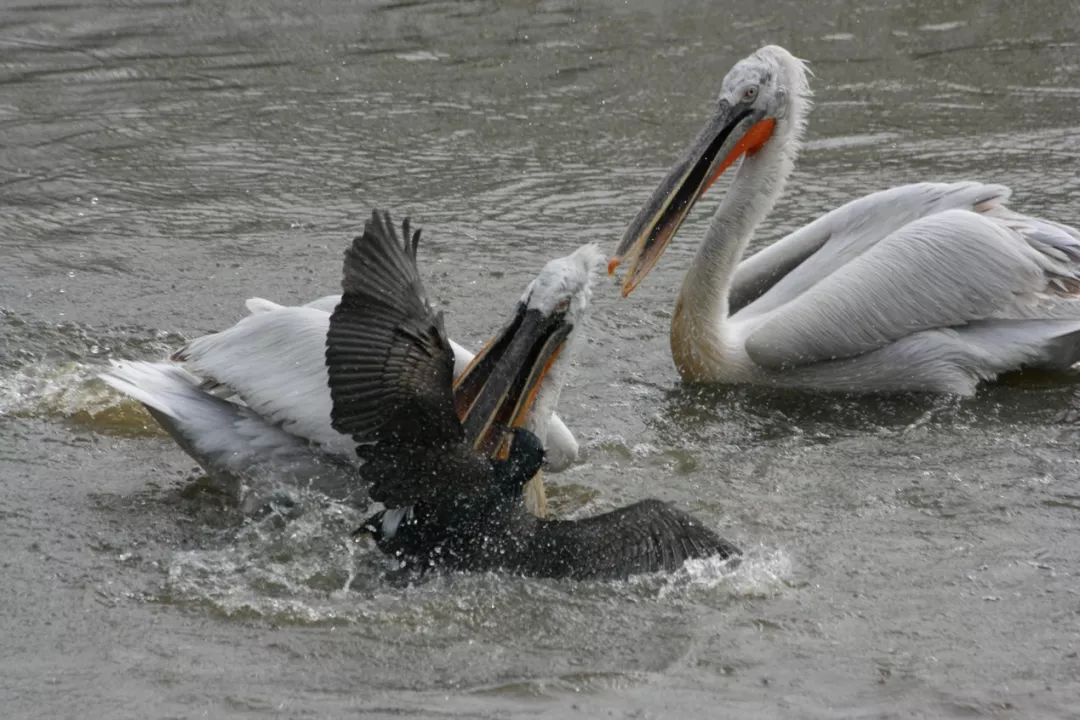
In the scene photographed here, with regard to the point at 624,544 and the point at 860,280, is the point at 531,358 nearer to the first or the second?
the point at 624,544

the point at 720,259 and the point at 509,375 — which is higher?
the point at 509,375

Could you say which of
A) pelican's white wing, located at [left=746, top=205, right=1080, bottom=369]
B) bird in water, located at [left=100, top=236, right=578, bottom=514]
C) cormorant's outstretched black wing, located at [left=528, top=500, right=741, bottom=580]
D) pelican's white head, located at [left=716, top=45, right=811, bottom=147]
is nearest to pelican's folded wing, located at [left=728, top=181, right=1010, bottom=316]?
pelican's white wing, located at [left=746, top=205, right=1080, bottom=369]

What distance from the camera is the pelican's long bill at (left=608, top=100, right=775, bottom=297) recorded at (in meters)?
4.59

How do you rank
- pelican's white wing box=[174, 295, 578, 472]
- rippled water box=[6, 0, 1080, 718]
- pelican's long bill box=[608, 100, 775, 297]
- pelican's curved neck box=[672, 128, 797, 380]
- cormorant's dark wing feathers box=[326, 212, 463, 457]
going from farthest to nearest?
pelican's curved neck box=[672, 128, 797, 380] < pelican's long bill box=[608, 100, 775, 297] < pelican's white wing box=[174, 295, 578, 472] < cormorant's dark wing feathers box=[326, 212, 463, 457] < rippled water box=[6, 0, 1080, 718]

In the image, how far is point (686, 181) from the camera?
4.74 metres

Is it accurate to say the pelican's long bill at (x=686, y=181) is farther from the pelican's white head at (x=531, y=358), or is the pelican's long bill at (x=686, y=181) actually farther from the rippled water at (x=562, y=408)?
the pelican's white head at (x=531, y=358)

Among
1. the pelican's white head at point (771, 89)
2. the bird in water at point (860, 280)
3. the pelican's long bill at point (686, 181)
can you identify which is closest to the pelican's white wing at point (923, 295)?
the bird in water at point (860, 280)

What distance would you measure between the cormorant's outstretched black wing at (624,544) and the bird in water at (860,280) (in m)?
1.26

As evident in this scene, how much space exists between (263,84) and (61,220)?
72.8 inches

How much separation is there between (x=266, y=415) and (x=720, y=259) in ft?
5.47

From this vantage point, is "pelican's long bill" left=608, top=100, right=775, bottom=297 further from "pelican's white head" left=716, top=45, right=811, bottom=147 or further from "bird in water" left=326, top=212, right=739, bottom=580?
"bird in water" left=326, top=212, right=739, bottom=580

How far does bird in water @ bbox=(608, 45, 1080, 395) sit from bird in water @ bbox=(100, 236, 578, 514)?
102 cm

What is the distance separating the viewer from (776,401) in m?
4.73

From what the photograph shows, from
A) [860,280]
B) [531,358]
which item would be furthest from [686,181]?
[531,358]
